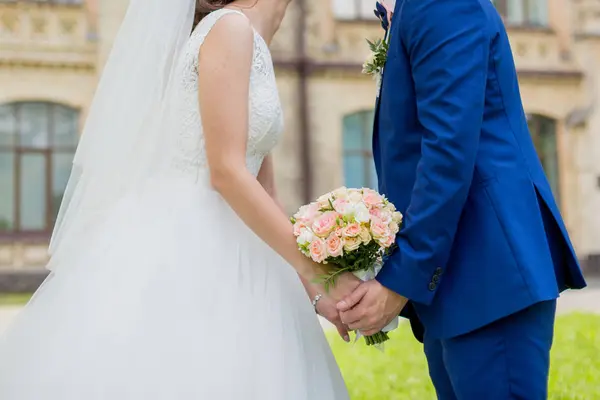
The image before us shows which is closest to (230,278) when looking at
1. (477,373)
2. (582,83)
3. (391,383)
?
(477,373)

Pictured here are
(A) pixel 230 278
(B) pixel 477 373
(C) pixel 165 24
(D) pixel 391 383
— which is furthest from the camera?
(D) pixel 391 383

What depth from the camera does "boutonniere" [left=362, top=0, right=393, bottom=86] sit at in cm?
216

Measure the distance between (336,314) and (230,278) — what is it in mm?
344

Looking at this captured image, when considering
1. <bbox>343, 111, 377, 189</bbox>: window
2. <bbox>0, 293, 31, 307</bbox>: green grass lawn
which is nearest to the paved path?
<bbox>0, 293, 31, 307</bbox>: green grass lawn

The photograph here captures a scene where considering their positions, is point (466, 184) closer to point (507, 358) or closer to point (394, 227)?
point (394, 227)

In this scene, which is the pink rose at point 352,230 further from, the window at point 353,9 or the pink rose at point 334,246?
the window at point 353,9

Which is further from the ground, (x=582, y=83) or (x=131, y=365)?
(x=582, y=83)

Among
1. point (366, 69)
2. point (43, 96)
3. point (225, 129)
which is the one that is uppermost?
point (43, 96)

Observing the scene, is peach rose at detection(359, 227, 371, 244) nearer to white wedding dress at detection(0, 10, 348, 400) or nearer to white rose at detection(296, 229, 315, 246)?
white rose at detection(296, 229, 315, 246)

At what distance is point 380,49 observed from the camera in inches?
85.7

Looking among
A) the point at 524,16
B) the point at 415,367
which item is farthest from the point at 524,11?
the point at 415,367

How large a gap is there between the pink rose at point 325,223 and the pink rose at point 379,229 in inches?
4.2

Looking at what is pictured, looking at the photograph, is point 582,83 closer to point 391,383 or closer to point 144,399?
point 391,383

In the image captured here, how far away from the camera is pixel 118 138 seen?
227 centimetres
